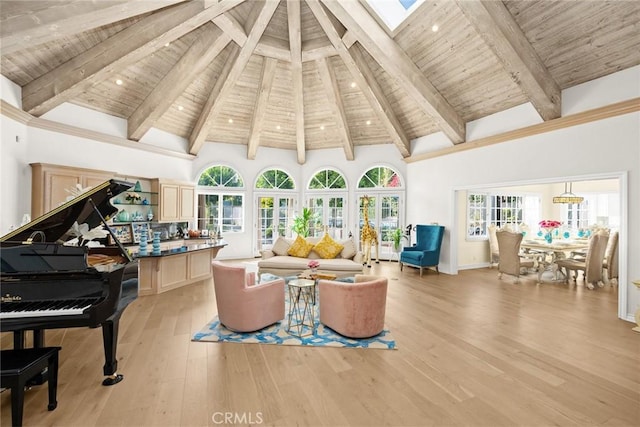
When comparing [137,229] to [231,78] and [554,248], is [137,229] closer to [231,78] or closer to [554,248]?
[231,78]

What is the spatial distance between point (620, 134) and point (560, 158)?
801mm

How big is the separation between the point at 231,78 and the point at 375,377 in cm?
605

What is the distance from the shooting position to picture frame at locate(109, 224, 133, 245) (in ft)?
20.5

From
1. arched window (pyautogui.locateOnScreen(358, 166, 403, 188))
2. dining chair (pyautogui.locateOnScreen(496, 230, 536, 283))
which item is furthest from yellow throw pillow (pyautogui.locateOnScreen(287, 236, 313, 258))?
dining chair (pyautogui.locateOnScreen(496, 230, 536, 283))

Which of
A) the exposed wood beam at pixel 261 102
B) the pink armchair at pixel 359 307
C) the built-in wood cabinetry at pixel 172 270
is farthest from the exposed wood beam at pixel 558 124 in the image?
the built-in wood cabinetry at pixel 172 270

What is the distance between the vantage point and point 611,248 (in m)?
6.00

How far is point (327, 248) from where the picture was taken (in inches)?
246

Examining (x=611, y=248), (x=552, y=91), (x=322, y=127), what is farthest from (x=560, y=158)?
(x=322, y=127)

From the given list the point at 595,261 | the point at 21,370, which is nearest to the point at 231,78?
the point at 21,370

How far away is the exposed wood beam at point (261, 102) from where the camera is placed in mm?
6379

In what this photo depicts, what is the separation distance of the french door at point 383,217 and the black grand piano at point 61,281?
23.2ft

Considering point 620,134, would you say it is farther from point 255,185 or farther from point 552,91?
point 255,185
